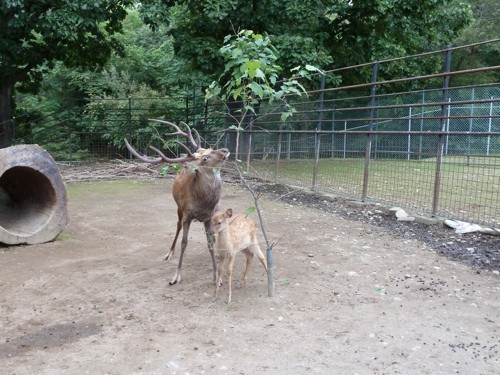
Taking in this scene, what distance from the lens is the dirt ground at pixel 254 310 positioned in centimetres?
355

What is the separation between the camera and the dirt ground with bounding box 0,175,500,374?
3551 millimetres

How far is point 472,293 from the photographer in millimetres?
4754

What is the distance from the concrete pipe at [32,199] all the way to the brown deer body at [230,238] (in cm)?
275

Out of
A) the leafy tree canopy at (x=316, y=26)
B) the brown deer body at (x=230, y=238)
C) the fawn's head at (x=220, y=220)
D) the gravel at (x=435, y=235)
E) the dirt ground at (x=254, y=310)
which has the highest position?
the leafy tree canopy at (x=316, y=26)

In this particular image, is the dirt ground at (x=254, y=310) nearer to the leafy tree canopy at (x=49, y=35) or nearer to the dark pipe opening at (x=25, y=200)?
the dark pipe opening at (x=25, y=200)

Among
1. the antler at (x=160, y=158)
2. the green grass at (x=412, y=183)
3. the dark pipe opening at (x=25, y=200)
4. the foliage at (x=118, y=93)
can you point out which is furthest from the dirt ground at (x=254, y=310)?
the foliage at (x=118, y=93)

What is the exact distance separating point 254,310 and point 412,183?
547 centimetres

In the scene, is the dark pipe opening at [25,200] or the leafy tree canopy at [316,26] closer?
the dark pipe opening at [25,200]

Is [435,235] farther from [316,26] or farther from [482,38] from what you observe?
[482,38]

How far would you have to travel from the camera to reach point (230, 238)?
185 inches

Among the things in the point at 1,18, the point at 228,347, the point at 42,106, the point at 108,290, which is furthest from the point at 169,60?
the point at 228,347

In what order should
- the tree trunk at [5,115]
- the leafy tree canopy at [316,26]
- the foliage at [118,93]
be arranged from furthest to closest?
the foliage at [118,93] < the tree trunk at [5,115] < the leafy tree canopy at [316,26]

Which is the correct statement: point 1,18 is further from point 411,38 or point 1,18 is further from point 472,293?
point 472,293

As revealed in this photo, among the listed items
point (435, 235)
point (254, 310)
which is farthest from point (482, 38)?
point (254, 310)
